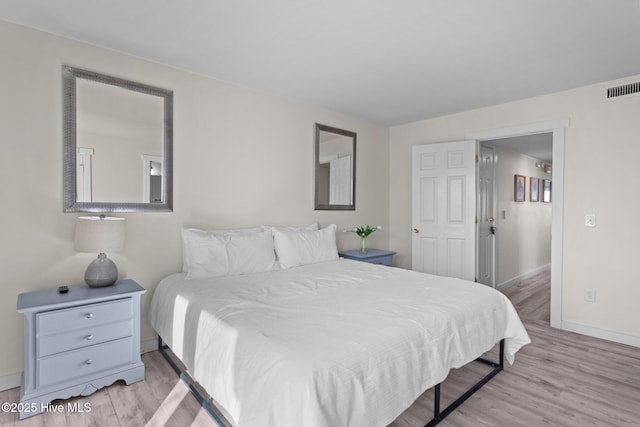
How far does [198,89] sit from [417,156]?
294 centimetres

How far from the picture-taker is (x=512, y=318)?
2346mm

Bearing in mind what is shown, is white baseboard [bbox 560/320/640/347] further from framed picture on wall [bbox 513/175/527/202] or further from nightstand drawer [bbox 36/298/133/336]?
nightstand drawer [bbox 36/298/133/336]

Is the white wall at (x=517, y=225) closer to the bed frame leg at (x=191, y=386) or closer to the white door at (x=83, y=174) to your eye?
the bed frame leg at (x=191, y=386)

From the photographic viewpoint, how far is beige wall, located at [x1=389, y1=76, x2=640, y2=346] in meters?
3.04

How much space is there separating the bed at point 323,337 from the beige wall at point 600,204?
155cm

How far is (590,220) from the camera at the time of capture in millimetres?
3256

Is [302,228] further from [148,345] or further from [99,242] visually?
[99,242]

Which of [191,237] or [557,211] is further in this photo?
[557,211]

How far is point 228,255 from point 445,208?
9.58 feet

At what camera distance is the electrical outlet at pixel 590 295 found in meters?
3.25

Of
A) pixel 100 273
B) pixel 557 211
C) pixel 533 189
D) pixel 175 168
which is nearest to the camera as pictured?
pixel 100 273

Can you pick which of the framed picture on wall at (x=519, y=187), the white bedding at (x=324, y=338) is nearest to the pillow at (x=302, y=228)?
the white bedding at (x=324, y=338)

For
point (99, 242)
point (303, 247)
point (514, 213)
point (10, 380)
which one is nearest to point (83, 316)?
point (99, 242)

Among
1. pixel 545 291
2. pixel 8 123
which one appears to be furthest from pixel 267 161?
pixel 545 291
